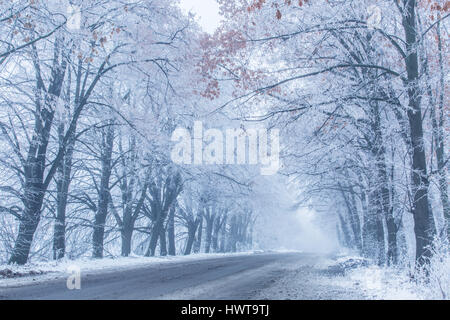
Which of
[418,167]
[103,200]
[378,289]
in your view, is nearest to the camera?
[378,289]

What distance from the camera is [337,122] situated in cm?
1119

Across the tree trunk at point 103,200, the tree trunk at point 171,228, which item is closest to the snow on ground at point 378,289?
the tree trunk at point 103,200

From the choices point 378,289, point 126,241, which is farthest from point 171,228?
point 378,289

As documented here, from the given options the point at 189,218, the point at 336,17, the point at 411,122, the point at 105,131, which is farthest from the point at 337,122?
the point at 189,218

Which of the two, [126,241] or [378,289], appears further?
[126,241]

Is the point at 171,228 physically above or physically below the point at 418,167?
below

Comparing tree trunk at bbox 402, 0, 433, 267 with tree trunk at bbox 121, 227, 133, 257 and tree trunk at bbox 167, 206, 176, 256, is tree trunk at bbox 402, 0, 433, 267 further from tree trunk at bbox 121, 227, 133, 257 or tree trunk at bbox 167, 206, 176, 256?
tree trunk at bbox 167, 206, 176, 256

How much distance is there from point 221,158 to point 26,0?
49.5 ft

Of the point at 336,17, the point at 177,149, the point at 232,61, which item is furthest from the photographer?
the point at 177,149

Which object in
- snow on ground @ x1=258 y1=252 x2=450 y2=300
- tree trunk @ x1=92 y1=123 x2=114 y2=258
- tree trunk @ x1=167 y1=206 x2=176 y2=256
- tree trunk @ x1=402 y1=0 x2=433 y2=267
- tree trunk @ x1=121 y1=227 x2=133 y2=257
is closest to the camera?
snow on ground @ x1=258 y1=252 x2=450 y2=300

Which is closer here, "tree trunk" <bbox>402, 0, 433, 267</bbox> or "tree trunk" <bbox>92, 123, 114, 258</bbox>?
"tree trunk" <bbox>402, 0, 433, 267</bbox>

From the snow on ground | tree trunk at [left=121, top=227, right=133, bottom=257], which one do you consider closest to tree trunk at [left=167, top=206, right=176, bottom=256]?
tree trunk at [left=121, top=227, right=133, bottom=257]

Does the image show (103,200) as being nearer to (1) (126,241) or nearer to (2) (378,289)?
(1) (126,241)

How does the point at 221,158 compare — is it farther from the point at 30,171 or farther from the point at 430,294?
the point at 430,294
